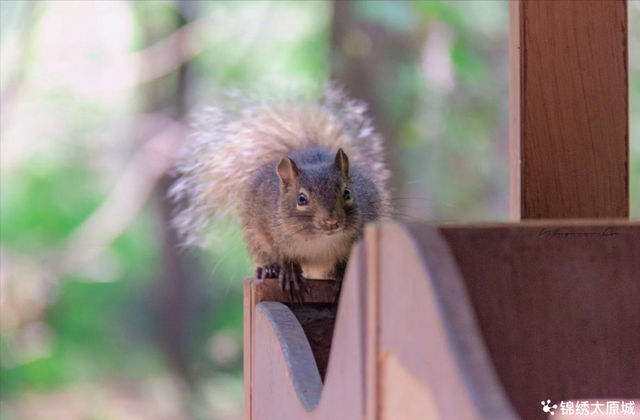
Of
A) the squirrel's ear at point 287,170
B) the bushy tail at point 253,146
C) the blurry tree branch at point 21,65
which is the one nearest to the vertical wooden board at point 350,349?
the squirrel's ear at point 287,170

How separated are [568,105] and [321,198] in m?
0.54

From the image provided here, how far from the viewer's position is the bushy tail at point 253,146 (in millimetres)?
1935

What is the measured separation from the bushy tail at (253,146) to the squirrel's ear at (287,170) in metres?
0.21

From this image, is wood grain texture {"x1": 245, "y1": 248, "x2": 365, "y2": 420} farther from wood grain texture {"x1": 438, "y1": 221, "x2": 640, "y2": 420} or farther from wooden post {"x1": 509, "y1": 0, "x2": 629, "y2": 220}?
wooden post {"x1": 509, "y1": 0, "x2": 629, "y2": 220}

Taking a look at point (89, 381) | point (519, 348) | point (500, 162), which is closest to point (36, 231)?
point (89, 381)

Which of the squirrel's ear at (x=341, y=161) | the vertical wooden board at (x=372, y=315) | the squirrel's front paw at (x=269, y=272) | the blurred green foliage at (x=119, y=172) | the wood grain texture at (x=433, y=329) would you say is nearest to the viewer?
the wood grain texture at (x=433, y=329)

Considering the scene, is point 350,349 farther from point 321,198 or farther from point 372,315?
point 321,198

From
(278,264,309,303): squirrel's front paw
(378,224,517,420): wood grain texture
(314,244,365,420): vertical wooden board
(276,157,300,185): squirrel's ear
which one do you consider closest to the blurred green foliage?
(276,157,300,185): squirrel's ear

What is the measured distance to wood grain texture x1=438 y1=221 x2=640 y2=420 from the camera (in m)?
0.96

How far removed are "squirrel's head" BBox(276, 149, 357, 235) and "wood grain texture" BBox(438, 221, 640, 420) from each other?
60 centimetres

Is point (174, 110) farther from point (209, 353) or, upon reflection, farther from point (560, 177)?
point (560, 177)

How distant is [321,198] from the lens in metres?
1.60
